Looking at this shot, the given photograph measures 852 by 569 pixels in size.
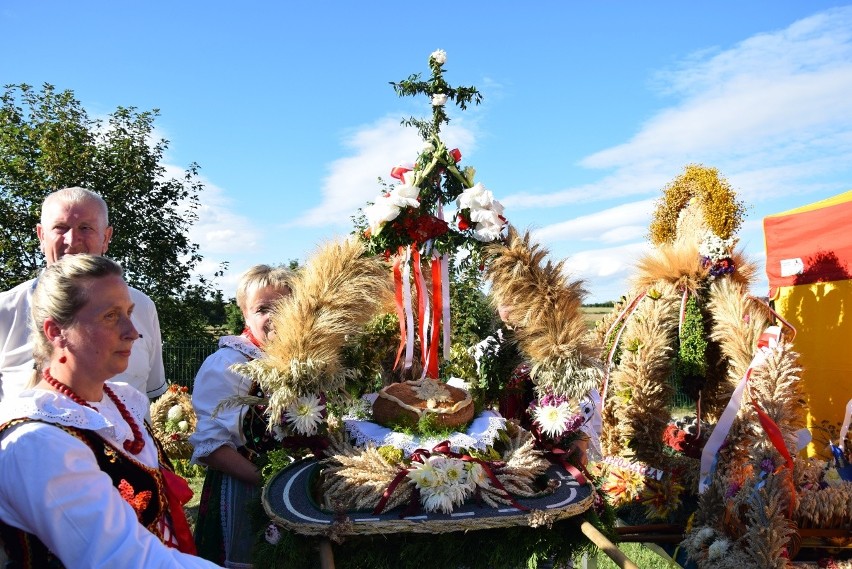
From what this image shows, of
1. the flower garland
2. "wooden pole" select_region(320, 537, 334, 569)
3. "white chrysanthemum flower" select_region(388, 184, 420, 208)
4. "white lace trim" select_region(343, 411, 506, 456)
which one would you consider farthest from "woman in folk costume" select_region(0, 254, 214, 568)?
the flower garland

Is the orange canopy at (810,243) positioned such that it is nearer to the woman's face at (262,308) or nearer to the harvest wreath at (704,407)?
the harvest wreath at (704,407)

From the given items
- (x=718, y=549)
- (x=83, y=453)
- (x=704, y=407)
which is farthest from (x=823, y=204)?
(x=83, y=453)

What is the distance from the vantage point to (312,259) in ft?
10.2

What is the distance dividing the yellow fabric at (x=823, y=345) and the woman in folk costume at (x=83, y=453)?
4997mm

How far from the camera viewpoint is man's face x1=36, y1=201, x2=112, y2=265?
3312mm

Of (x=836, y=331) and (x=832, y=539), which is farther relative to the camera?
(x=836, y=331)

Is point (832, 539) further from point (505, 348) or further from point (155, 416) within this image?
point (155, 416)

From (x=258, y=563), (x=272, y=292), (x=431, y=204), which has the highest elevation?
(x=431, y=204)

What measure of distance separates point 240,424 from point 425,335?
3.13 ft

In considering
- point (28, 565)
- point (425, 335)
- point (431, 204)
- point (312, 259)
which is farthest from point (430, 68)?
point (28, 565)

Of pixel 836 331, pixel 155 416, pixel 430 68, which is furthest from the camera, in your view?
pixel 155 416

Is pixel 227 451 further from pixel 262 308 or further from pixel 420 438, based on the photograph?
pixel 420 438

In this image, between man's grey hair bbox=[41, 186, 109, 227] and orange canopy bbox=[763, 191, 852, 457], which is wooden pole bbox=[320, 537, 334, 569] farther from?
→ orange canopy bbox=[763, 191, 852, 457]

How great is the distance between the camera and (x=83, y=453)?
1794 mm
